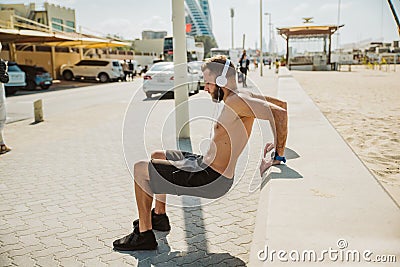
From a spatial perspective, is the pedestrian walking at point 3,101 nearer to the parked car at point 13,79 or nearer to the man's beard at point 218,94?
the man's beard at point 218,94

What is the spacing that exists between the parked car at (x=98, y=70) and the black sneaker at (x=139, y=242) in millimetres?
29676

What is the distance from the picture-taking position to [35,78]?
23578 mm

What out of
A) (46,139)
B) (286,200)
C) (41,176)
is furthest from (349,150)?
(46,139)

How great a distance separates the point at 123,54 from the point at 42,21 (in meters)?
12.3

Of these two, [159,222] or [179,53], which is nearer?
[159,222]

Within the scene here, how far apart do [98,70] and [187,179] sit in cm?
3090

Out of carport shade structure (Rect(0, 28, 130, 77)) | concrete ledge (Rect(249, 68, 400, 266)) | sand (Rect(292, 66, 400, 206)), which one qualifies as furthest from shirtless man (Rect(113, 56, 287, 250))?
carport shade structure (Rect(0, 28, 130, 77))

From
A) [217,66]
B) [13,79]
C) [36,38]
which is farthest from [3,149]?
[36,38]

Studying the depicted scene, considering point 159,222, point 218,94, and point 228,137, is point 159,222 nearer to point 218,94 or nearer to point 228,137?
point 228,137

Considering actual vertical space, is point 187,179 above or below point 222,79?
below

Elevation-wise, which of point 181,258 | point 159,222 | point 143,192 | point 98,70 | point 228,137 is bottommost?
point 181,258

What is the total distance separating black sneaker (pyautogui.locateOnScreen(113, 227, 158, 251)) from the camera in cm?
351

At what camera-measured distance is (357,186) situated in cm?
428

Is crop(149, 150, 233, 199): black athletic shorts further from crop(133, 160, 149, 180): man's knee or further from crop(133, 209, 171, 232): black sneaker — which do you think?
crop(133, 209, 171, 232): black sneaker
